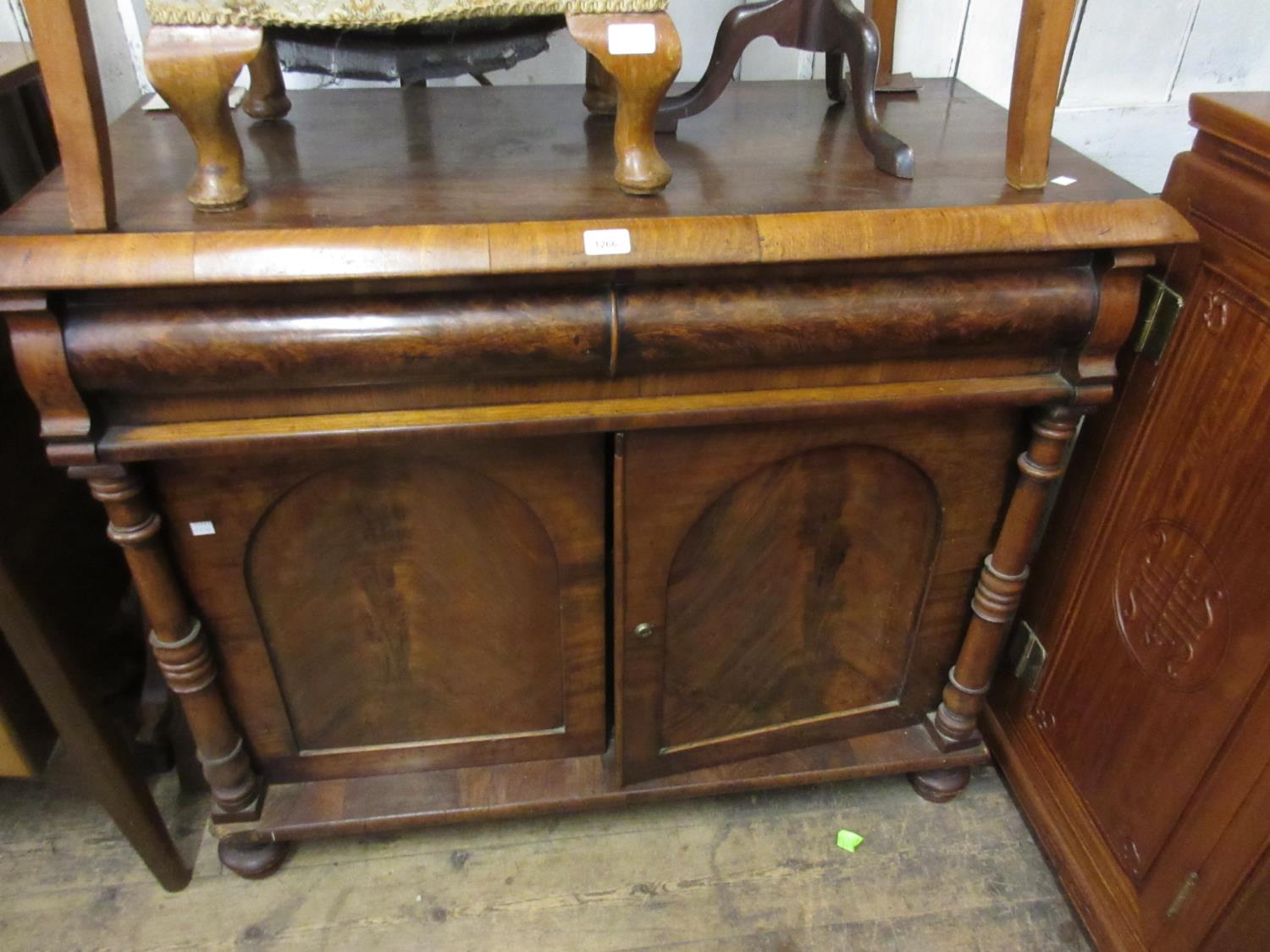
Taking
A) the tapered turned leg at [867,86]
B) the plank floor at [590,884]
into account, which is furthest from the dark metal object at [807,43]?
the plank floor at [590,884]

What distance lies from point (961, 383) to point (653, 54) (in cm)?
43

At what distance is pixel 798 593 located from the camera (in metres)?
1.13

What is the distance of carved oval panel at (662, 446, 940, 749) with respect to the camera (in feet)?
3.43

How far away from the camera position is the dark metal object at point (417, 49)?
41.6 inches

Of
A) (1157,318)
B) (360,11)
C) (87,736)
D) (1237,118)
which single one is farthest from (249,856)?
(1237,118)

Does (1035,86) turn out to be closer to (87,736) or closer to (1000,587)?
(1000,587)

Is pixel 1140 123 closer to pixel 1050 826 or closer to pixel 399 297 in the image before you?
pixel 1050 826

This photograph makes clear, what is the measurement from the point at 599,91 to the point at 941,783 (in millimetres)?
1014

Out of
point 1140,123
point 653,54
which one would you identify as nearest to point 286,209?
point 653,54

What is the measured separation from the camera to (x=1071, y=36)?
1271 mm

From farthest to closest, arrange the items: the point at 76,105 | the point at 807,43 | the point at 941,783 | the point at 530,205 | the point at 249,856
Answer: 1. the point at 941,783
2. the point at 249,856
3. the point at 807,43
4. the point at 530,205
5. the point at 76,105

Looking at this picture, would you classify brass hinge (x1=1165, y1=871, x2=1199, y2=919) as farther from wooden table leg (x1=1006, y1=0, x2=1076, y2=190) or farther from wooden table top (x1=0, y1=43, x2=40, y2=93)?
wooden table top (x1=0, y1=43, x2=40, y2=93)

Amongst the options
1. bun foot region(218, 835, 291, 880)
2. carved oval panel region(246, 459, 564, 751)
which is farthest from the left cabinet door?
bun foot region(218, 835, 291, 880)

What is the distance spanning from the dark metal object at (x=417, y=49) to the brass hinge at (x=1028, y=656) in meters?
0.95
